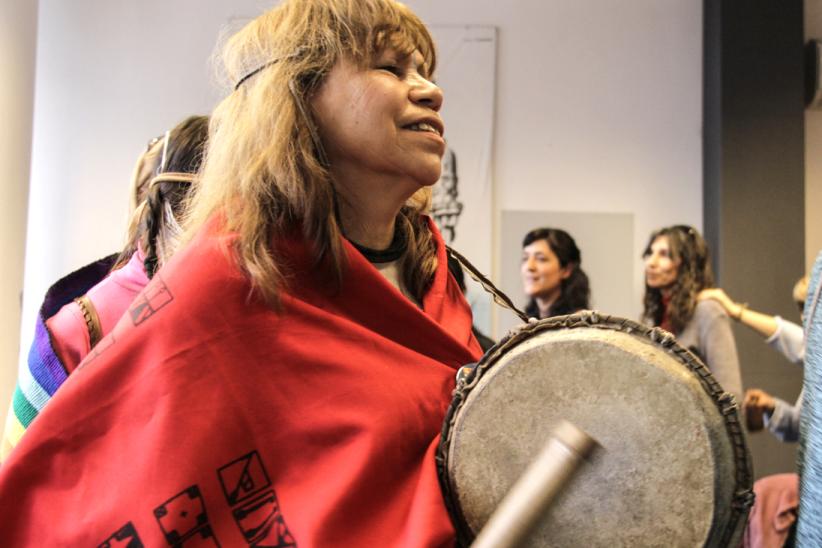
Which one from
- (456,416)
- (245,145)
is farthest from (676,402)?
(245,145)

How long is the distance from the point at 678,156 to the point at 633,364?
3.86 m

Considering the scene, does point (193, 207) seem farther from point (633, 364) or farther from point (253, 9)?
point (253, 9)

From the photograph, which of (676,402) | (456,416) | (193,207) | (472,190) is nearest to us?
(676,402)

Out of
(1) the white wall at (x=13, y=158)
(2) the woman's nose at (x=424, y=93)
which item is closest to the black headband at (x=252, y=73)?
(2) the woman's nose at (x=424, y=93)

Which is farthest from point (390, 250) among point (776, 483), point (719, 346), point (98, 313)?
point (719, 346)

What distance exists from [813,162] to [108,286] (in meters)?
4.08

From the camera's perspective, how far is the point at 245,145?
47.8 inches

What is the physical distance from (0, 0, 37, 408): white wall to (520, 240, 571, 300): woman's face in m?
2.13

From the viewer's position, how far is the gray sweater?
2.98 metres

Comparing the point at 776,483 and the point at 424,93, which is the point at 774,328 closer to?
the point at 776,483

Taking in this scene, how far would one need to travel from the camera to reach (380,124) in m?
1.18

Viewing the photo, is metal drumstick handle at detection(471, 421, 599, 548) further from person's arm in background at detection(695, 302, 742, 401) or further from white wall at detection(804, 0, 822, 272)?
white wall at detection(804, 0, 822, 272)

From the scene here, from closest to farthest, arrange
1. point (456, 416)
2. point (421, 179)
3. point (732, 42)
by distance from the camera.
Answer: point (456, 416)
point (421, 179)
point (732, 42)

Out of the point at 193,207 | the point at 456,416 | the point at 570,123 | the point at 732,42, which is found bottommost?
the point at 456,416
